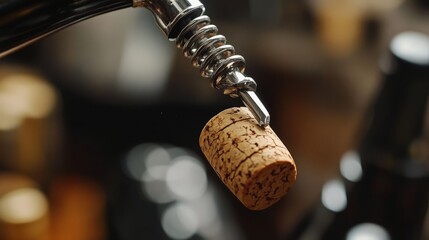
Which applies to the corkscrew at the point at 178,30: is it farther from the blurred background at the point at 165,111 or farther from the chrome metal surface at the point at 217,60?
the blurred background at the point at 165,111

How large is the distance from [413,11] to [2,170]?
0.55m

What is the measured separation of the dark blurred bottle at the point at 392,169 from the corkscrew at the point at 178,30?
0.97ft

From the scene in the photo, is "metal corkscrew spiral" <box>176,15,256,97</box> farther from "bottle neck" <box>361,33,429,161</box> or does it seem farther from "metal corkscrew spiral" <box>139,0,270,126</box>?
"bottle neck" <box>361,33,429,161</box>

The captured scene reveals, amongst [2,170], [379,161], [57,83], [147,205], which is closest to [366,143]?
[379,161]

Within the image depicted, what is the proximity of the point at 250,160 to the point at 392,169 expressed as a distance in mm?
336

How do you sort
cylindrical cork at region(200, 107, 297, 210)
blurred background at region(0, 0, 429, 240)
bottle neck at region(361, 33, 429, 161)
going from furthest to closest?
blurred background at region(0, 0, 429, 240), bottle neck at region(361, 33, 429, 161), cylindrical cork at region(200, 107, 297, 210)

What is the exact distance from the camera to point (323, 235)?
0.62 m

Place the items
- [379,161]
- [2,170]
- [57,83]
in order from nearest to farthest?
[379,161] → [2,170] → [57,83]

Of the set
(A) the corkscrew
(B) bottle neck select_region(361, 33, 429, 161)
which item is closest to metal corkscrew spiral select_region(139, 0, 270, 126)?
(A) the corkscrew

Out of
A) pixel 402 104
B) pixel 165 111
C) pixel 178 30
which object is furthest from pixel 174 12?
pixel 165 111

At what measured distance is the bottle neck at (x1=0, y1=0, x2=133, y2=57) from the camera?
272 mm

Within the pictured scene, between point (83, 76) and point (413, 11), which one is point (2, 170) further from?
point (413, 11)

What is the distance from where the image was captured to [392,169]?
1.88 feet

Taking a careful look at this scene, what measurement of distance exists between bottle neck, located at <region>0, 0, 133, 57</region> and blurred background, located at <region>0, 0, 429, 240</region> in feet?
1.09
